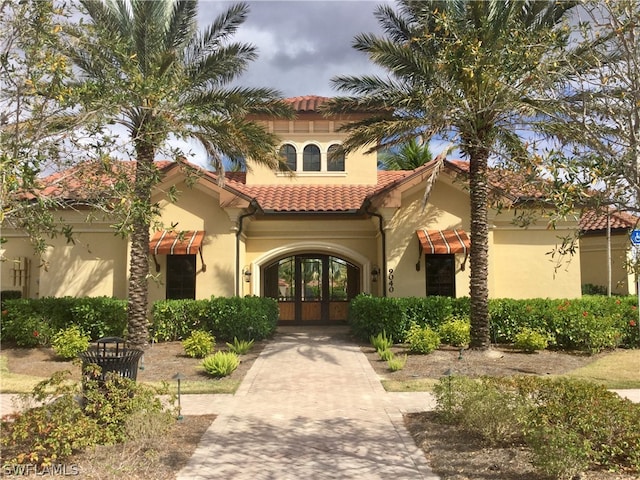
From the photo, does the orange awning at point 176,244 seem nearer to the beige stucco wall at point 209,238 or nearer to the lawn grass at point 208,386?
the beige stucco wall at point 209,238

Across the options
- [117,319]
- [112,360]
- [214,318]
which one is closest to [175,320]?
[214,318]

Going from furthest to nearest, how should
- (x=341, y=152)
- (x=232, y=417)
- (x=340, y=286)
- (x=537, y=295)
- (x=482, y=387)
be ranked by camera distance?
1. (x=340, y=286)
2. (x=537, y=295)
3. (x=341, y=152)
4. (x=232, y=417)
5. (x=482, y=387)

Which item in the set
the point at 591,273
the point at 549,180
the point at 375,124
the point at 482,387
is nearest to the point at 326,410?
the point at 482,387

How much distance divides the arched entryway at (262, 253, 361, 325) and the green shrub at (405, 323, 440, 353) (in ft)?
21.9

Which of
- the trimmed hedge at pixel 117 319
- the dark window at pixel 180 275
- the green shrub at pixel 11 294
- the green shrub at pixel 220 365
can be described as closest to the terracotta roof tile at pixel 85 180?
the green shrub at pixel 220 365

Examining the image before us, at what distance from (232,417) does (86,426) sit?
2907 millimetres

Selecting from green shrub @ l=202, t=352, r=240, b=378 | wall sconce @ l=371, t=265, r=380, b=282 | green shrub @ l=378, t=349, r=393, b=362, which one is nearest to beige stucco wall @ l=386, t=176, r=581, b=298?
wall sconce @ l=371, t=265, r=380, b=282

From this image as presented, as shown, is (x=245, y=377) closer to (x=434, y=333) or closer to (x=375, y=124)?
(x=434, y=333)

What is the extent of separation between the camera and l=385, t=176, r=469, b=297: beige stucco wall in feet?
57.1

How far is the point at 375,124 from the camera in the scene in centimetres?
1388

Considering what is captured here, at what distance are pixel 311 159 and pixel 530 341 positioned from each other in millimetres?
11757

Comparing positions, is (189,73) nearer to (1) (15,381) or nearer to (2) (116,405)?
(1) (15,381)

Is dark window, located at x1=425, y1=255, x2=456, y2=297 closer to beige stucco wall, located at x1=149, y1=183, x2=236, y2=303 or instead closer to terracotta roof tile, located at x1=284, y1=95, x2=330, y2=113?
beige stucco wall, located at x1=149, y1=183, x2=236, y2=303

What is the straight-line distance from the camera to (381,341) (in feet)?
Answer: 46.0
